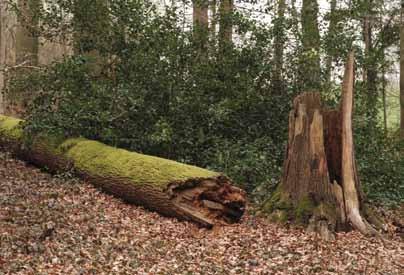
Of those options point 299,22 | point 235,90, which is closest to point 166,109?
point 235,90

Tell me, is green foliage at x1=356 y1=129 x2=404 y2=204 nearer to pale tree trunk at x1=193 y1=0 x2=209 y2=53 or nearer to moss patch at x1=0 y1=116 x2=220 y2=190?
pale tree trunk at x1=193 y1=0 x2=209 y2=53

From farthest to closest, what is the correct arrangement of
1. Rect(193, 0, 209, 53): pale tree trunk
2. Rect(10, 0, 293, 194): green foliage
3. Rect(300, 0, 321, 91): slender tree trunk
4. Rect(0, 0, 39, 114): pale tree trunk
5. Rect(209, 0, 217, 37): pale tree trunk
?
1. Rect(0, 0, 39, 114): pale tree trunk
2. Rect(209, 0, 217, 37): pale tree trunk
3. Rect(193, 0, 209, 53): pale tree trunk
4. Rect(300, 0, 321, 91): slender tree trunk
5. Rect(10, 0, 293, 194): green foliage

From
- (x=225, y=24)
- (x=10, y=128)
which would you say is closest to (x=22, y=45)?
(x=10, y=128)

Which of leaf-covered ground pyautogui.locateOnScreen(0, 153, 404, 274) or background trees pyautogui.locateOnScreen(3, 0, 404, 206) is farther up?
background trees pyautogui.locateOnScreen(3, 0, 404, 206)

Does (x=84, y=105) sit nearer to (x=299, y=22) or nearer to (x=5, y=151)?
(x=5, y=151)

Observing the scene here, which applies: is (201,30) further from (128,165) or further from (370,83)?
(128,165)

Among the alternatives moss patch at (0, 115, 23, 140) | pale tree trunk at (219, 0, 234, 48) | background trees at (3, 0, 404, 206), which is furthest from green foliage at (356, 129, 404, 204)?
moss patch at (0, 115, 23, 140)

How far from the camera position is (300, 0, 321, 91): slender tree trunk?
41.6 ft

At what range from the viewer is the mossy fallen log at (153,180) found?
819cm

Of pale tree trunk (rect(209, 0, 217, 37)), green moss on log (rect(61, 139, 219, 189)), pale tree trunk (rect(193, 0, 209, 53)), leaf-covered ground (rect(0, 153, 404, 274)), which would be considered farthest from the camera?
pale tree trunk (rect(209, 0, 217, 37))

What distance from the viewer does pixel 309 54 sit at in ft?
40.8

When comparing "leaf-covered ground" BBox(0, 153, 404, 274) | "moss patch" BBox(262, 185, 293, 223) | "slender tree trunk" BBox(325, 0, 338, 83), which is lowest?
"leaf-covered ground" BBox(0, 153, 404, 274)

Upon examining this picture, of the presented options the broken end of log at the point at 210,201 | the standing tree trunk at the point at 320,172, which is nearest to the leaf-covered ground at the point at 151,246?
the broken end of log at the point at 210,201

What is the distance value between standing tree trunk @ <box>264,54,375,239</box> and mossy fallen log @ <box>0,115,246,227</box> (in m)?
0.87
